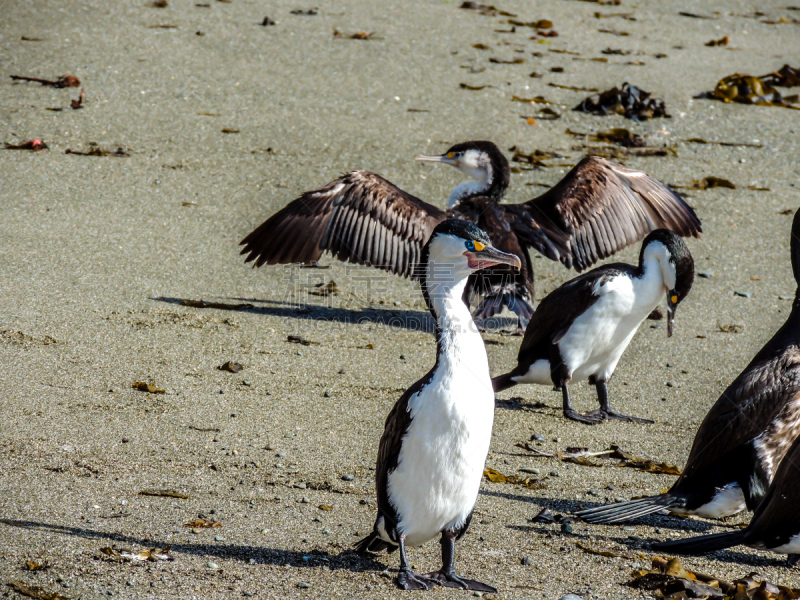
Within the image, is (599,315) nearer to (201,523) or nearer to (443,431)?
(443,431)

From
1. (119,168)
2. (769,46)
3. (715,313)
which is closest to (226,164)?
(119,168)

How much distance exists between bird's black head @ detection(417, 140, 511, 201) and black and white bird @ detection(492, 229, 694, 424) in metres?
1.88

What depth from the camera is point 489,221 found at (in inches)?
303

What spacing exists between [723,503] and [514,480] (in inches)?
43.9

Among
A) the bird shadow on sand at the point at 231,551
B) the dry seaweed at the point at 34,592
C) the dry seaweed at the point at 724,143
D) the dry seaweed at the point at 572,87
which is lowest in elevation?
the bird shadow on sand at the point at 231,551

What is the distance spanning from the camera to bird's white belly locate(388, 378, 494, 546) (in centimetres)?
401

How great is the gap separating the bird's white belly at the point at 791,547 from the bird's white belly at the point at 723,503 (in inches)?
17.5

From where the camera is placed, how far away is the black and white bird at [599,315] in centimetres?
629

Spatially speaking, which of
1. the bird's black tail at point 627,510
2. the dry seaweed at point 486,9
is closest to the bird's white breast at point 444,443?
the bird's black tail at point 627,510

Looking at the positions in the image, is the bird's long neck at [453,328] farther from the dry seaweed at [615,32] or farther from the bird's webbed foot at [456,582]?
the dry seaweed at [615,32]

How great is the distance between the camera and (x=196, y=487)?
15.7 feet

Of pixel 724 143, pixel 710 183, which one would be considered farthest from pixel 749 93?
pixel 710 183

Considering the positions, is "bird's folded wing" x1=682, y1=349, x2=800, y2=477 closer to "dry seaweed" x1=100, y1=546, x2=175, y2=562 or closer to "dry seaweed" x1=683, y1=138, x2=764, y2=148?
"dry seaweed" x1=100, y1=546, x2=175, y2=562

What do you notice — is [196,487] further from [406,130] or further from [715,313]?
[406,130]
